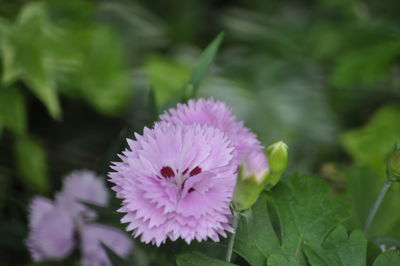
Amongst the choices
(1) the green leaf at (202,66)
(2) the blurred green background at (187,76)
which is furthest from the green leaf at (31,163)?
(1) the green leaf at (202,66)

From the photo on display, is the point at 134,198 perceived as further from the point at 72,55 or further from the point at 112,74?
the point at 112,74

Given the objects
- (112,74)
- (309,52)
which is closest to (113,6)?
(112,74)

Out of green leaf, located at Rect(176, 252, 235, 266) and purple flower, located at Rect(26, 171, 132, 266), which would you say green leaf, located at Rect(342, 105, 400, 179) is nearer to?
purple flower, located at Rect(26, 171, 132, 266)

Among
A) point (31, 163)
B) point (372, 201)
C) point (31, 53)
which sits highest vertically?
point (31, 53)

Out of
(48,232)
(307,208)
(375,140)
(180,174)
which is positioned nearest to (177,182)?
(180,174)

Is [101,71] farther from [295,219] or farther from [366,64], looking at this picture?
[295,219]

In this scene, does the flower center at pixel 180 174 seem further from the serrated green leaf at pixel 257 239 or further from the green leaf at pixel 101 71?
the green leaf at pixel 101 71

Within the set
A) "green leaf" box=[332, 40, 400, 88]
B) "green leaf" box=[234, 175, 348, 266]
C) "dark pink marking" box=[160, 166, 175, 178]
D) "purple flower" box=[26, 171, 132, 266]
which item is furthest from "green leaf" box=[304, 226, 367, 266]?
"green leaf" box=[332, 40, 400, 88]
